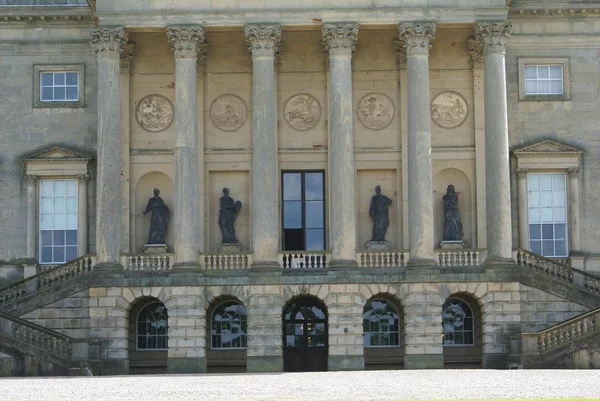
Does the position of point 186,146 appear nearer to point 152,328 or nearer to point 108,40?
point 108,40

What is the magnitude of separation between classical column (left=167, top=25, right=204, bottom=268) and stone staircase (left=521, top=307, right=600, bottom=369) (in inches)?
501

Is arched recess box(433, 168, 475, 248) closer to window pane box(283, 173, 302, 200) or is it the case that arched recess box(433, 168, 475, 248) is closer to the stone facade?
the stone facade

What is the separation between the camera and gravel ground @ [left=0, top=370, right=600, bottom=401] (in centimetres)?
3744

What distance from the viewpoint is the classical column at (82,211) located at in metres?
58.7

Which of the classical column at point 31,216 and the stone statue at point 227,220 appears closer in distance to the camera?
the stone statue at point 227,220

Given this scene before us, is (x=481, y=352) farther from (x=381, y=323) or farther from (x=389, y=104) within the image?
(x=389, y=104)

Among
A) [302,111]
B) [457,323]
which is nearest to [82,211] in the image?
[302,111]

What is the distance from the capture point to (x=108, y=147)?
5566cm

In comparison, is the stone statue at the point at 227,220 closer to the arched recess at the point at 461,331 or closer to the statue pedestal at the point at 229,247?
the statue pedestal at the point at 229,247

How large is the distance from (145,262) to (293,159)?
7.63m

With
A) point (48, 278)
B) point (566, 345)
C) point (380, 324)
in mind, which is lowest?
point (566, 345)

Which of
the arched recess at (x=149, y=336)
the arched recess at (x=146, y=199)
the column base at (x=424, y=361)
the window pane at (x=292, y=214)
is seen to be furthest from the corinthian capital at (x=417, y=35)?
the arched recess at (x=149, y=336)


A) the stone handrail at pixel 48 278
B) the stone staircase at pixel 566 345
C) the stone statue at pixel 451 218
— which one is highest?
the stone statue at pixel 451 218

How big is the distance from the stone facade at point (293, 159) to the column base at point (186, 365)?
0.06 m
